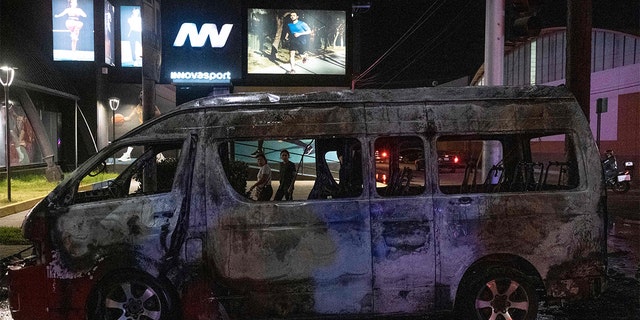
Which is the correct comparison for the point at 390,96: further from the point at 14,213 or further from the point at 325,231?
the point at 14,213

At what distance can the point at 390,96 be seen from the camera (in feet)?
17.0

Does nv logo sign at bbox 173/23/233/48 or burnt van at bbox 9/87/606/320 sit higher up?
nv logo sign at bbox 173/23/233/48

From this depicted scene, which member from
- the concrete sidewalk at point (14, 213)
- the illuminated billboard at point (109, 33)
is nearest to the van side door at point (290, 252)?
the concrete sidewalk at point (14, 213)

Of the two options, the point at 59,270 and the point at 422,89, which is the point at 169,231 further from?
the point at 422,89

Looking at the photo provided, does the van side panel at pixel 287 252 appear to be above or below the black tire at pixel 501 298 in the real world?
above

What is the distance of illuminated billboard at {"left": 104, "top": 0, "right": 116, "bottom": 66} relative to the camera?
2694 centimetres

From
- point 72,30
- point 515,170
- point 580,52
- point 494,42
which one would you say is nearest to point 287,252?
point 515,170

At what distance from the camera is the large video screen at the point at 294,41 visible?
2055 centimetres

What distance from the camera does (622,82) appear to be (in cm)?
2808

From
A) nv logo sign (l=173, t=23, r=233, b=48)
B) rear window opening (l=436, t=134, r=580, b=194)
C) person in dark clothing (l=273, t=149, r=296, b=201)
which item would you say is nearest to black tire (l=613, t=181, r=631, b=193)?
rear window opening (l=436, t=134, r=580, b=194)

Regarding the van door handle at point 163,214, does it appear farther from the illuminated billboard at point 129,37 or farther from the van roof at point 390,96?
the illuminated billboard at point 129,37

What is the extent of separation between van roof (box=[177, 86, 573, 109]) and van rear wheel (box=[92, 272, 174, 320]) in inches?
66.9

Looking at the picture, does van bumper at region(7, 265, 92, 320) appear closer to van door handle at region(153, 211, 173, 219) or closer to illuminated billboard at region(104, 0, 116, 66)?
van door handle at region(153, 211, 173, 219)

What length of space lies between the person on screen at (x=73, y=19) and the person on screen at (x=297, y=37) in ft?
37.6
